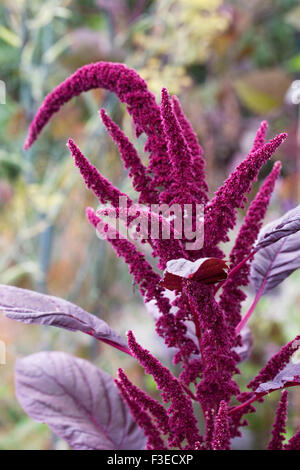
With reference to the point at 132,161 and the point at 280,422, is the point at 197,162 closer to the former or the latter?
the point at 132,161

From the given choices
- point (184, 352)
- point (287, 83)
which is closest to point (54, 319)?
point (184, 352)

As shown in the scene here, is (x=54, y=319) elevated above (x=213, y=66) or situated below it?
below

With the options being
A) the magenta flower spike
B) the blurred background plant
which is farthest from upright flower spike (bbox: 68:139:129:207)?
the blurred background plant

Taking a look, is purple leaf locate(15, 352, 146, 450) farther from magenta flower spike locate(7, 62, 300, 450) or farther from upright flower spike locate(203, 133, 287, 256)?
upright flower spike locate(203, 133, 287, 256)

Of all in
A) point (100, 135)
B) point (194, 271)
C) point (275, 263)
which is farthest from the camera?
point (100, 135)

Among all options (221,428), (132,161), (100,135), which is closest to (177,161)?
(132,161)
